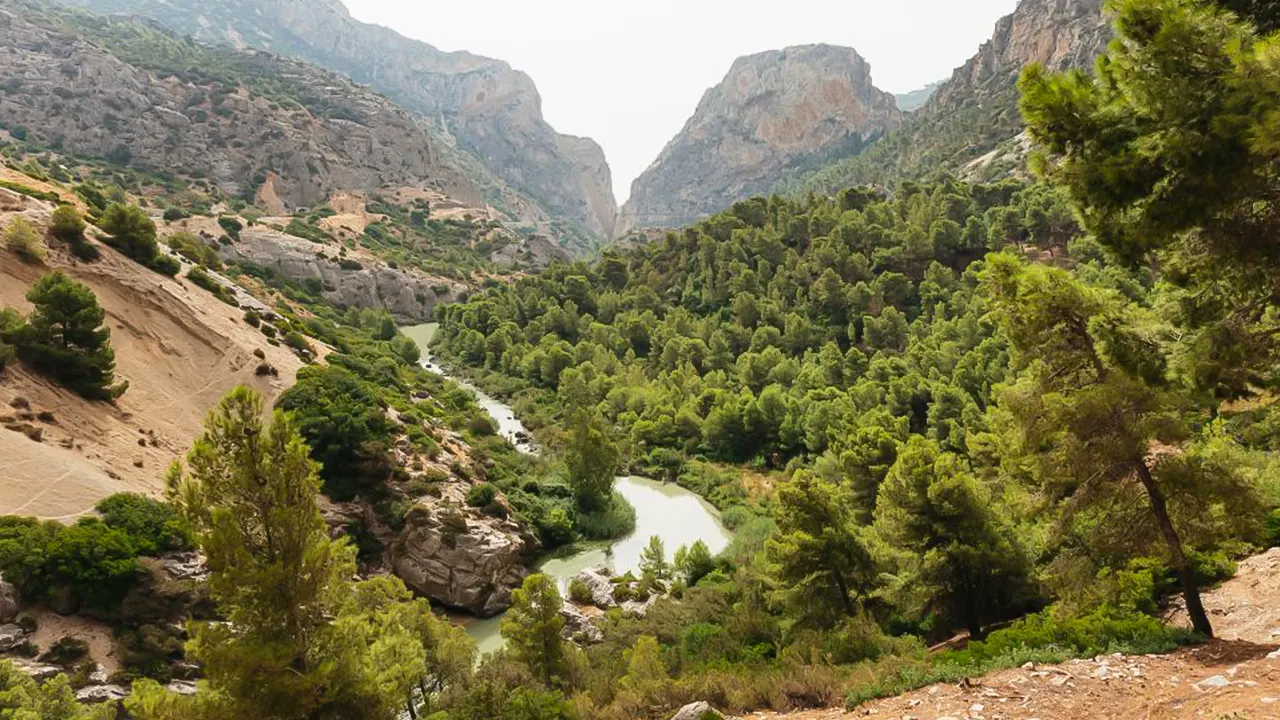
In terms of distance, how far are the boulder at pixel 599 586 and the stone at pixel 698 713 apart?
67.1 ft

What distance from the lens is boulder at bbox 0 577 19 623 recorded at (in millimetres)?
20891

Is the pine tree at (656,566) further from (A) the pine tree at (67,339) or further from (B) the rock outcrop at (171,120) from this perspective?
(B) the rock outcrop at (171,120)

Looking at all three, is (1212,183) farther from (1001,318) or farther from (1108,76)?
(1001,318)

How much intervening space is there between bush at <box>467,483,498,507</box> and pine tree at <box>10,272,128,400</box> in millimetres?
18696

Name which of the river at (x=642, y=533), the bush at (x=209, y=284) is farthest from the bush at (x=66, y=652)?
the bush at (x=209, y=284)

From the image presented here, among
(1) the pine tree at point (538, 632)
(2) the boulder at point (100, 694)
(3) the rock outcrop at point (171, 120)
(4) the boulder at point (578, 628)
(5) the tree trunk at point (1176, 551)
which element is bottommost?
(2) the boulder at point (100, 694)

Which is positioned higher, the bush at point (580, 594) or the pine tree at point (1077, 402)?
the pine tree at point (1077, 402)

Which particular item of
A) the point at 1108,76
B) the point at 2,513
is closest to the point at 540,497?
the point at 2,513

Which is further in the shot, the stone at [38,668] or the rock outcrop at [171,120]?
the rock outcrop at [171,120]

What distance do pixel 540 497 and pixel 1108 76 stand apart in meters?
40.1

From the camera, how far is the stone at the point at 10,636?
20281 mm

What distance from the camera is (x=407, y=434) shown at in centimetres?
4206

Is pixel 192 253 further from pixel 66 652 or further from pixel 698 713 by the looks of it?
pixel 698 713

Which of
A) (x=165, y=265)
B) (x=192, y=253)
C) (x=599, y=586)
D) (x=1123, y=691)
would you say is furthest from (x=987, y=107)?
(x=1123, y=691)
